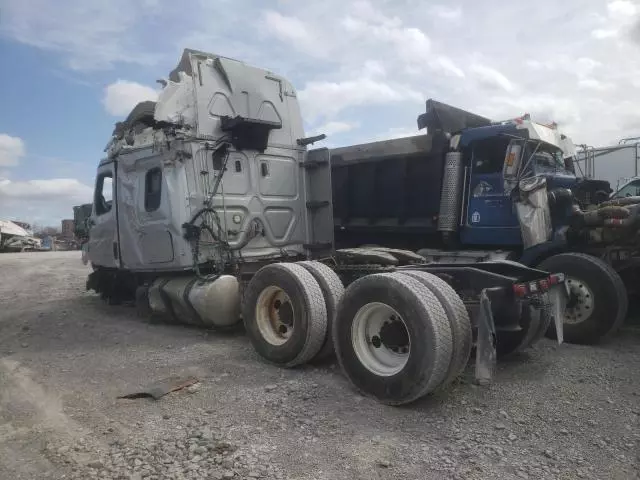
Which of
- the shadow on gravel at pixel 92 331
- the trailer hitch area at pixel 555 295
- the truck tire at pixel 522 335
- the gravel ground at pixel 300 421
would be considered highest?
the trailer hitch area at pixel 555 295

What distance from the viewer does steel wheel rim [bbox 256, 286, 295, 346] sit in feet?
16.9

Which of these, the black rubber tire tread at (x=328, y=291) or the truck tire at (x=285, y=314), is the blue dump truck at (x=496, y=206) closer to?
the black rubber tire tread at (x=328, y=291)

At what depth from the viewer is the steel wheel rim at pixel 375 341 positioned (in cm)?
402

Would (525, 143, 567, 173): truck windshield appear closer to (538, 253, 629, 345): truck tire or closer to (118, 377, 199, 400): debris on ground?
(538, 253, 629, 345): truck tire

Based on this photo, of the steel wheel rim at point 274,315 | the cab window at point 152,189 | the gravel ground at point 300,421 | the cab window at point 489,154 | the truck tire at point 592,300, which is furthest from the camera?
the cab window at point 489,154

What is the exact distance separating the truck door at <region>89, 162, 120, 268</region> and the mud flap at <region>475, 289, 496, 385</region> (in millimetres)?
5989

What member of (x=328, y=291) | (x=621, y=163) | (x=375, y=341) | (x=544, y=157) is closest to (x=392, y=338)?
(x=375, y=341)

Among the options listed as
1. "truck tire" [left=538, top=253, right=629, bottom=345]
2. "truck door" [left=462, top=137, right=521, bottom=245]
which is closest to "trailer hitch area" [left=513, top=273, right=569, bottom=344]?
"truck tire" [left=538, top=253, right=629, bottom=345]

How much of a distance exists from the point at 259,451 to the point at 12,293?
9886 millimetres

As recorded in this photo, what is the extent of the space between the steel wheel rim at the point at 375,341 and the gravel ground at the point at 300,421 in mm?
297

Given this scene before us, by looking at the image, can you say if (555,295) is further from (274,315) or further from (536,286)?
(274,315)

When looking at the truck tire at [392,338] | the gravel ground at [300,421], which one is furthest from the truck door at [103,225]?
the truck tire at [392,338]

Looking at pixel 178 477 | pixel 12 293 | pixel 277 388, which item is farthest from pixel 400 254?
pixel 12 293

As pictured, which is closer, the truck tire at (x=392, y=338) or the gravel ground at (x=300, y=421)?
the gravel ground at (x=300, y=421)
